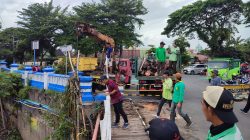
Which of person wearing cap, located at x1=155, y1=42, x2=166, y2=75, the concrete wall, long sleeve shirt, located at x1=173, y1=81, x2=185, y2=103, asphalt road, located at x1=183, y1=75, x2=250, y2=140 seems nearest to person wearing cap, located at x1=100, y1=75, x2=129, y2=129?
long sleeve shirt, located at x1=173, y1=81, x2=185, y2=103

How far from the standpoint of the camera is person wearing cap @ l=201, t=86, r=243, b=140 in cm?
285

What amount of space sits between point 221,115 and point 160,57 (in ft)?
49.2

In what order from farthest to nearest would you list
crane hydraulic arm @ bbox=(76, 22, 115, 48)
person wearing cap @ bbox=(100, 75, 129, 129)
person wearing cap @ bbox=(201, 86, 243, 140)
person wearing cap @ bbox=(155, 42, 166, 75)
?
crane hydraulic arm @ bbox=(76, 22, 115, 48), person wearing cap @ bbox=(155, 42, 166, 75), person wearing cap @ bbox=(100, 75, 129, 129), person wearing cap @ bbox=(201, 86, 243, 140)

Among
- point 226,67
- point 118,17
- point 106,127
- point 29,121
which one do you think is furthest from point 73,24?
point 106,127

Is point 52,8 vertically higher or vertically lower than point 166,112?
higher

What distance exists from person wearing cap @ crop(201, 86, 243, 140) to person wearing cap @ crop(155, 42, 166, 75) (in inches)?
565

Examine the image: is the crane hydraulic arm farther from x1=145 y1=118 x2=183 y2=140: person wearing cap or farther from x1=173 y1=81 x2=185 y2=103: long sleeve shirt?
x1=145 y1=118 x2=183 y2=140: person wearing cap

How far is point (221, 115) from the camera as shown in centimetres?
Result: 287

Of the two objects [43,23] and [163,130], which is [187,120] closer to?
[163,130]

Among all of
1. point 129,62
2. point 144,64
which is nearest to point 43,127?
point 144,64

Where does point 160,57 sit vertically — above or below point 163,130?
above

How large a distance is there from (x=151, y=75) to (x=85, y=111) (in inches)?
397

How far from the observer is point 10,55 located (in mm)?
48344

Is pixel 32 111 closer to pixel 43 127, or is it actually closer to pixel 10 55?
pixel 43 127
